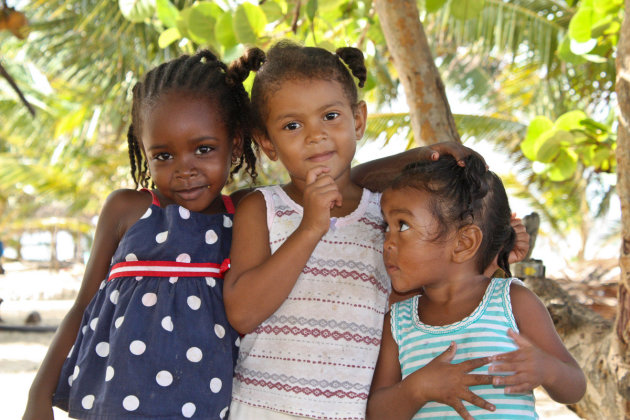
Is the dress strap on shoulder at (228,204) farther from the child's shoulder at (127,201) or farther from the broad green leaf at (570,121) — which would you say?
the broad green leaf at (570,121)

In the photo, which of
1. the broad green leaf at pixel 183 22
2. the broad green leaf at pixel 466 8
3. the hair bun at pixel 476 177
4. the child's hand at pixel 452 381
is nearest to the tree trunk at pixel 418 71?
the broad green leaf at pixel 466 8

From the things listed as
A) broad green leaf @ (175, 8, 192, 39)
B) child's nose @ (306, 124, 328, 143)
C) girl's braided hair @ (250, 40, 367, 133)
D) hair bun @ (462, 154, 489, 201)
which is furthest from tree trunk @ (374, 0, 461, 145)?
child's nose @ (306, 124, 328, 143)

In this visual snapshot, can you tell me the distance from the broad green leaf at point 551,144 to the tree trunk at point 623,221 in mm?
516

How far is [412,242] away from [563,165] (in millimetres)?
1709

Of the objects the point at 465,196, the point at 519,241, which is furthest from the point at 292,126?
the point at 519,241

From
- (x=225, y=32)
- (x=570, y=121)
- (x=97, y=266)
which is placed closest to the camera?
(x=97, y=266)

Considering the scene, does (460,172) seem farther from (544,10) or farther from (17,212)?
(17,212)

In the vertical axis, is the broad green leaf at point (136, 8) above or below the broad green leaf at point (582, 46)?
above

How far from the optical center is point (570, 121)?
277cm

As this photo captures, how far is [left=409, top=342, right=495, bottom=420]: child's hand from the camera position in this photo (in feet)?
4.64

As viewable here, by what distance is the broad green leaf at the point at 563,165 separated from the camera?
2936mm

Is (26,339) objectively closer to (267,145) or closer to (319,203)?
(267,145)

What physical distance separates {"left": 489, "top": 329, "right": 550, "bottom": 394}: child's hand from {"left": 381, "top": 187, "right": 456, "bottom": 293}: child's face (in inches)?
10.3

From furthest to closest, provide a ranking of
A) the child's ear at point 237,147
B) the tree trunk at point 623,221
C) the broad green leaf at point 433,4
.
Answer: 1. the broad green leaf at point 433,4
2. the tree trunk at point 623,221
3. the child's ear at point 237,147
